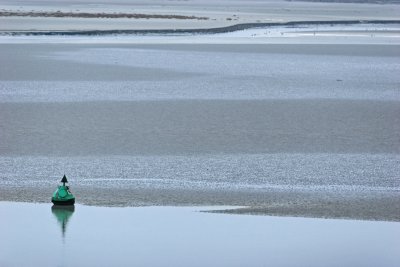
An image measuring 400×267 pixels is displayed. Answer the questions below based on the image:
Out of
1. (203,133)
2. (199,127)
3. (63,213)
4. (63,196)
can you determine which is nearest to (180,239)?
(63,213)

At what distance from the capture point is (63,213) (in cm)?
869

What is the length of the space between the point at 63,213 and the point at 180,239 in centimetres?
124

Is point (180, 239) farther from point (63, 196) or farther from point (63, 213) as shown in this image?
point (63, 196)

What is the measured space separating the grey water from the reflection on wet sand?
1.08 feet

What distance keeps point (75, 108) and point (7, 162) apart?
4690 millimetres

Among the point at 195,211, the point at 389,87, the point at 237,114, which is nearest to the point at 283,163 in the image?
the point at 195,211

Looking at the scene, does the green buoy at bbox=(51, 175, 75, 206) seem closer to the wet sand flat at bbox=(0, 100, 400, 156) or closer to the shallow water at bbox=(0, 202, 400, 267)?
the shallow water at bbox=(0, 202, 400, 267)

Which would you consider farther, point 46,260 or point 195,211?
point 195,211

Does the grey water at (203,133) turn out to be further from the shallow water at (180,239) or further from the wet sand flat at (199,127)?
the shallow water at (180,239)

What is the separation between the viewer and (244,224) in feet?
27.5

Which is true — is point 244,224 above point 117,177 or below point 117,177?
below

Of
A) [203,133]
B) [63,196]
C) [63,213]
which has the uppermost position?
[203,133]

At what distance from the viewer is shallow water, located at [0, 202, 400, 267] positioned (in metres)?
7.36

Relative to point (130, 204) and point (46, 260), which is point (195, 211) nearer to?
point (130, 204)
